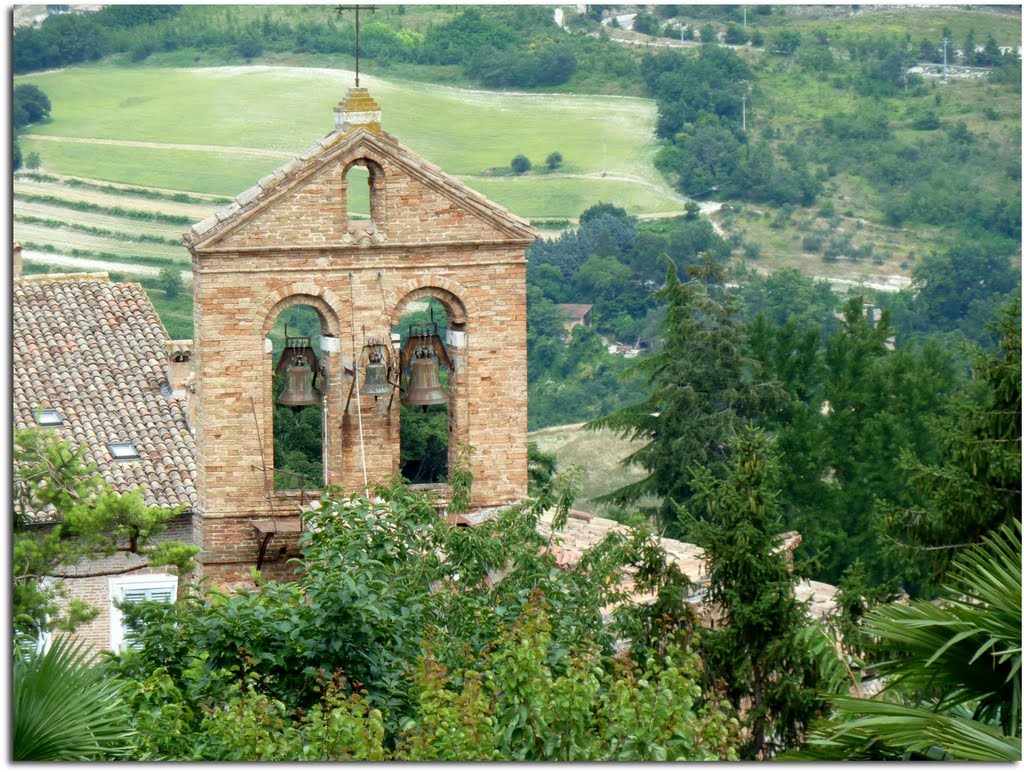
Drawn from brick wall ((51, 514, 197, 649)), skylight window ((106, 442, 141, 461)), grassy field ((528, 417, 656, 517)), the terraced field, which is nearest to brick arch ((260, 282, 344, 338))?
the terraced field

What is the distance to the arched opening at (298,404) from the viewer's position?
15.2 metres

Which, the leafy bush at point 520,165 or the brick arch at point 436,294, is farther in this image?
the leafy bush at point 520,165

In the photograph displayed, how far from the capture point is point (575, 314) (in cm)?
3622

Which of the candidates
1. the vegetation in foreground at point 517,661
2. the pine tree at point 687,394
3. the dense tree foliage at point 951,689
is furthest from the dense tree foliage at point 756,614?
the pine tree at point 687,394

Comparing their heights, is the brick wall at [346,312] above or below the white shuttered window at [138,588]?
above

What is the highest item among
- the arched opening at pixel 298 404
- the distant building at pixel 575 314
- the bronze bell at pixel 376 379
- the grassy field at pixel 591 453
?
the bronze bell at pixel 376 379

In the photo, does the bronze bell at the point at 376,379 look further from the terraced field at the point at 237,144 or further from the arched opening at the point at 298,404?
the terraced field at the point at 237,144

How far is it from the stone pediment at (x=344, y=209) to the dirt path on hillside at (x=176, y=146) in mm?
10722

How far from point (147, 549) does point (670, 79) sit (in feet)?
33.2

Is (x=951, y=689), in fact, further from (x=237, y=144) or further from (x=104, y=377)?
(x=237, y=144)

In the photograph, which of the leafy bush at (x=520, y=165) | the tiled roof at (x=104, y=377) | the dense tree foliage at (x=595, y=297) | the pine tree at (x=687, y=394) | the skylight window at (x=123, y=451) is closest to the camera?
the tiled roof at (x=104, y=377)

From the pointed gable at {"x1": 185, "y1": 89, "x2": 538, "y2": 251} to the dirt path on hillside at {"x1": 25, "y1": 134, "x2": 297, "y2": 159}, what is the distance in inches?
421

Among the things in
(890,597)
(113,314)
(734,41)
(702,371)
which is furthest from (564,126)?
(890,597)

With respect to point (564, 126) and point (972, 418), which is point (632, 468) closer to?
point (564, 126)
